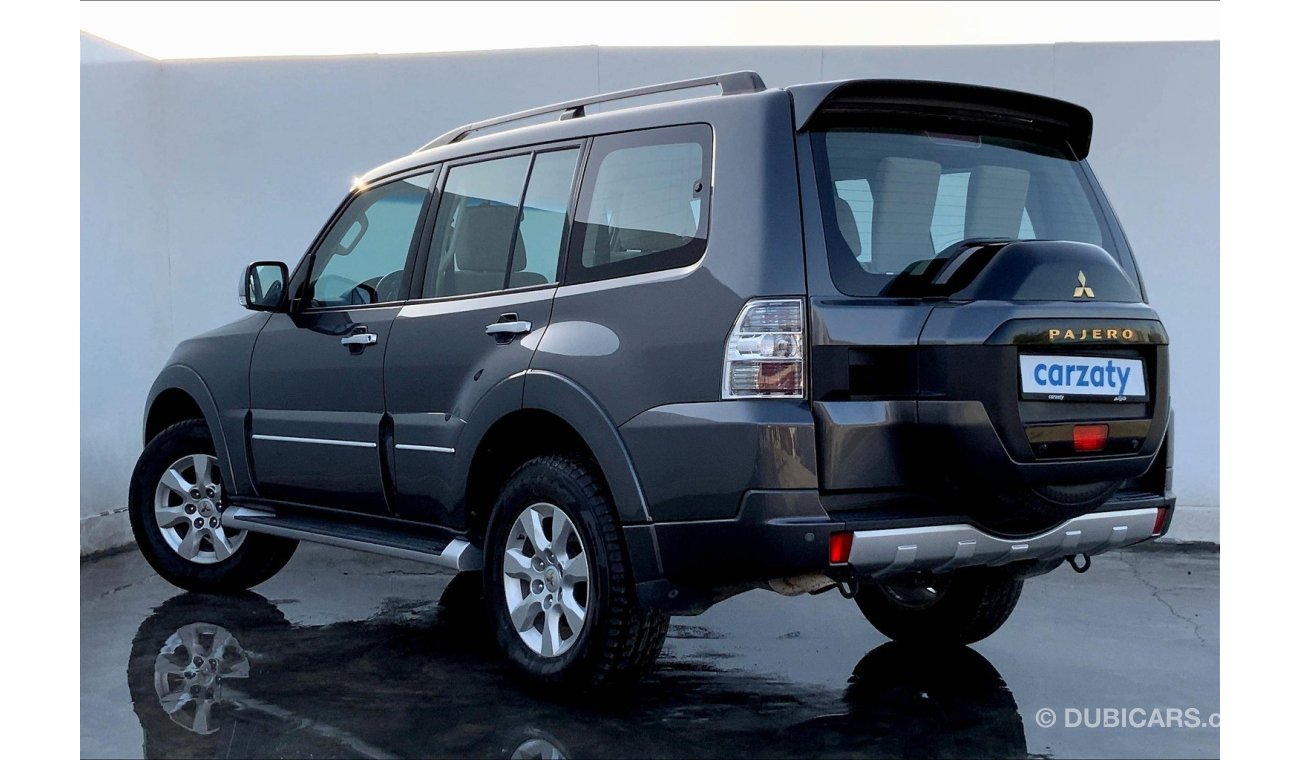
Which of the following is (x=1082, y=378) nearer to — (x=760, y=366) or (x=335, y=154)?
(x=760, y=366)

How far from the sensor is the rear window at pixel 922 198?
152 inches

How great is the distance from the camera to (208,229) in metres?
8.62

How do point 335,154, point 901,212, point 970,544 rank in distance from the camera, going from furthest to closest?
point 335,154
point 901,212
point 970,544

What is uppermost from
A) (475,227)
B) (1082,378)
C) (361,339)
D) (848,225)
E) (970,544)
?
(475,227)

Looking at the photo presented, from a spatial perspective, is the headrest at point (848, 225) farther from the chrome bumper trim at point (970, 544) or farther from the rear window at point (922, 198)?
the chrome bumper trim at point (970, 544)

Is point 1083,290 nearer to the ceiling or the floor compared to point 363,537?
nearer to the ceiling

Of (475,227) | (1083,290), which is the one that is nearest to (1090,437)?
(1083,290)

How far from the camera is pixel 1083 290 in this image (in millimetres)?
3889

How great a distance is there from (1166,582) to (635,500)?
161 inches

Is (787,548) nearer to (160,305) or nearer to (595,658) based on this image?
(595,658)

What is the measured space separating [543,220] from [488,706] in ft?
5.53

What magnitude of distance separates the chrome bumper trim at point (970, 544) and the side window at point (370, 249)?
2.37m

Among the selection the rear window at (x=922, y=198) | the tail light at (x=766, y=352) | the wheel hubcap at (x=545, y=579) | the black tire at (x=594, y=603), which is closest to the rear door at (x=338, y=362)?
the wheel hubcap at (x=545, y=579)

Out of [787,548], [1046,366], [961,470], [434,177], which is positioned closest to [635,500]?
[787,548]
